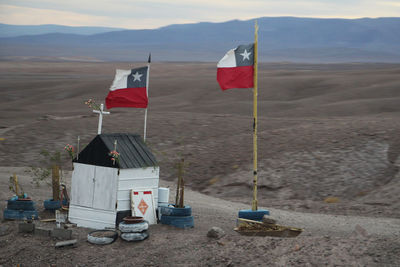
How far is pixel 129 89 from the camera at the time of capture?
631 inches

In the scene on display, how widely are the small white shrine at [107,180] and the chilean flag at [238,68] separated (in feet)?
9.91

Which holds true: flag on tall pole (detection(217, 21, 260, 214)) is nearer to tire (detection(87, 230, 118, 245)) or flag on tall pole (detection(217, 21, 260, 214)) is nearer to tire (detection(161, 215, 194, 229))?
tire (detection(161, 215, 194, 229))

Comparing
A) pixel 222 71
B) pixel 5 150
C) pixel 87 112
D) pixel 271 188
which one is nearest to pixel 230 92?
pixel 87 112

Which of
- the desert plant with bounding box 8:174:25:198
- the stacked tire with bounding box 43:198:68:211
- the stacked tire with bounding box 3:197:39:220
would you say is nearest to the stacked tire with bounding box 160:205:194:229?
the stacked tire with bounding box 43:198:68:211

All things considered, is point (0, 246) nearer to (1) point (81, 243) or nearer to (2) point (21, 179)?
(1) point (81, 243)

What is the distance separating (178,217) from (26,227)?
13.2ft

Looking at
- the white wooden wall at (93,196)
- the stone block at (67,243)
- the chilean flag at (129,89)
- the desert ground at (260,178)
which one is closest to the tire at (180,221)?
the desert ground at (260,178)

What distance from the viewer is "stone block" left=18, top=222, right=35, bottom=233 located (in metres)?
14.8

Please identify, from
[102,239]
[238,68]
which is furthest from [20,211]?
[238,68]

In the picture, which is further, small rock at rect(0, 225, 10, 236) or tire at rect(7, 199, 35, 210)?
tire at rect(7, 199, 35, 210)

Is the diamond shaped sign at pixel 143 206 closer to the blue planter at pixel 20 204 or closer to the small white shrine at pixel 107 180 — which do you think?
the small white shrine at pixel 107 180

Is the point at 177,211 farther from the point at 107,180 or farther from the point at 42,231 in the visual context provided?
the point at 42,231

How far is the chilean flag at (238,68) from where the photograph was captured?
14.9 meters

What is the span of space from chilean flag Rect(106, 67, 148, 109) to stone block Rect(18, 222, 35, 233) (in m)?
3.90
